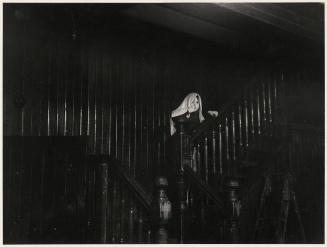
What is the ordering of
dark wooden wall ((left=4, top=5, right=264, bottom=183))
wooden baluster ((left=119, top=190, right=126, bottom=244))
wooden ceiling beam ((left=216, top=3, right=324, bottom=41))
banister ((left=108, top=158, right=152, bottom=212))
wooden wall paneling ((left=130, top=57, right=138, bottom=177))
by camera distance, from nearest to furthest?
banister ((left=108, top=158, right=152, bottom=212)) → wooden baluster ((left=119, top=190, right=126, bottom=244)) → wooden ceiling beam ((left=216, top=3, right=324, bottom=41)) → dark wooden wall ((left=4, top=5, right=264, bottom=183)) → wooden wall paneling ((left=130, top=57, right=138, bottom=177))

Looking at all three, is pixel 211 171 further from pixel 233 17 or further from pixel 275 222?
pixel 233 17

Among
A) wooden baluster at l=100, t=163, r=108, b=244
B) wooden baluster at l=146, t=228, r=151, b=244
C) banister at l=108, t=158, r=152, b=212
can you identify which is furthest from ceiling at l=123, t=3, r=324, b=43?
wooden baluster at l=146, t=228, r=151, b=244

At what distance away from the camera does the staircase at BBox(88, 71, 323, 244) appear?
461 cm

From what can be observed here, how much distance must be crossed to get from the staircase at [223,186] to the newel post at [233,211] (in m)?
0.01

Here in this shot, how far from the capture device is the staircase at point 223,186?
15.1ft

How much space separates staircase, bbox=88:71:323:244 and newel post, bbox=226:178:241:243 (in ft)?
0.03

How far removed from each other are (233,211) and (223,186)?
387 mm

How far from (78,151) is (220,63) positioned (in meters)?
3.51

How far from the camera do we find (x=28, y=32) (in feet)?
19.7

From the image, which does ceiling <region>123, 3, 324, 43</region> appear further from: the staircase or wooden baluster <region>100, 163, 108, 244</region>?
wooden baluster <region>100, 163, 108, 244</region>

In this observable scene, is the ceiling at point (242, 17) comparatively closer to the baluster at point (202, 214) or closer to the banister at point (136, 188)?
the banister at point (136, 188)

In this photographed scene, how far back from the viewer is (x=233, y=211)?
455 cm

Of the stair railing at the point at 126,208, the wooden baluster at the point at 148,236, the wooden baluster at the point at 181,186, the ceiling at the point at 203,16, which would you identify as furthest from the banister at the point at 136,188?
the ceiling at the point at 203,16

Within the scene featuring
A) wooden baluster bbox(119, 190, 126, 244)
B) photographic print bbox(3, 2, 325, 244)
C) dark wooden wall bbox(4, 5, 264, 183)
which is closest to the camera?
wooden baluster bbox(119, 190, 126, 244)
